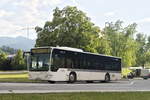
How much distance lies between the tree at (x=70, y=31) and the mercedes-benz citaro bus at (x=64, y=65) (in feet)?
70.9

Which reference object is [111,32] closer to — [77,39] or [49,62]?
[77,39]

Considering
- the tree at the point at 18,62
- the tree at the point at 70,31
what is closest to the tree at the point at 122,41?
the tree at the point at 18,62

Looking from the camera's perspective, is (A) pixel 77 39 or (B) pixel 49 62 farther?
(A) pixel 77 39

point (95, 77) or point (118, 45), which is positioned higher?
point (118, 45)

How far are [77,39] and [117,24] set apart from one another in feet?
147

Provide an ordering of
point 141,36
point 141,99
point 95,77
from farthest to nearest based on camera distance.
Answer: point 141,36 < point 95,77 < point 141,99

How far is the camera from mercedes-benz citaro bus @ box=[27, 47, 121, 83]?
29.9 meters

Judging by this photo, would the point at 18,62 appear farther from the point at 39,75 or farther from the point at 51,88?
the point at 51,88

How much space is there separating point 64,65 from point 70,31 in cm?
2894

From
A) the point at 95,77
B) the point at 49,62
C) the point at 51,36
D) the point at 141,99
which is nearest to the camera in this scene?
the point at 141,99

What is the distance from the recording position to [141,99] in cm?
1684

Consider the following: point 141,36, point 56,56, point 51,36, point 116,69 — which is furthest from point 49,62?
point 141,36

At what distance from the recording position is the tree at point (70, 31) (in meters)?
59.2

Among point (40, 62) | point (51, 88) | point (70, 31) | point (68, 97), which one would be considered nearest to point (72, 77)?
point (40, 62)
